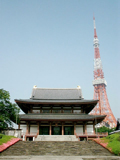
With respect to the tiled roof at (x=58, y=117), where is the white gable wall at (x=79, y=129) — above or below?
below

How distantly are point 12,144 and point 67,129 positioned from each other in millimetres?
14019

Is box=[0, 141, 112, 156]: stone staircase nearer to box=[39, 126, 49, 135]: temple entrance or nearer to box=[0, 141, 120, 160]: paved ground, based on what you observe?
box=[0, 141, 120, 160]: paved ground

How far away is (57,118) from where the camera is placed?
2925 cm

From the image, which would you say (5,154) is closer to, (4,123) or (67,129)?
(4,123)

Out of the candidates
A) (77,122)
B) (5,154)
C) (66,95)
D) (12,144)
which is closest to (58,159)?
(5,154)

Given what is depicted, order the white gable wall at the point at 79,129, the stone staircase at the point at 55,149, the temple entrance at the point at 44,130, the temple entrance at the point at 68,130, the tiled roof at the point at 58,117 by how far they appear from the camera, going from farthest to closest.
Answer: the temple entrance at the point at 68,130, the temple entrance at the point at 44,130, the white gable wall at the point at 79,129, the tiled roof at the point at 58,117, the stone staircase at the point at 55,149

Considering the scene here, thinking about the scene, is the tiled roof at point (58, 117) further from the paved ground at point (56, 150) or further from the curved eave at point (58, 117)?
the paved ground at point (56, 150)

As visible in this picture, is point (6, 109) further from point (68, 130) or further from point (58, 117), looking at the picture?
point (68, 130)

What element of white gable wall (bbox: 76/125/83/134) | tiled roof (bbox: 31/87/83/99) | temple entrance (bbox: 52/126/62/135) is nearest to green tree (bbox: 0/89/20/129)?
temple entrance (bbox: 52/126/62/135)

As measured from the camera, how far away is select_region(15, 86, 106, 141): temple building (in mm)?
29375

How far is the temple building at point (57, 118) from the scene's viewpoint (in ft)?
96.4

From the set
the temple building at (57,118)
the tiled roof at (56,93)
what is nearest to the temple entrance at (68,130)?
the temple building at (57,118)

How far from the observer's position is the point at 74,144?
2048 centimetres

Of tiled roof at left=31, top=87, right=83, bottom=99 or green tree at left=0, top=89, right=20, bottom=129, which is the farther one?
tiled roof at left=31, top=87, right=83, bottom=99
